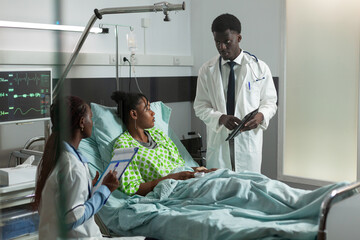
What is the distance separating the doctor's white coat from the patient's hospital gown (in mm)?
213

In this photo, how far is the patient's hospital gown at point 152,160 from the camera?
1599 millimetres

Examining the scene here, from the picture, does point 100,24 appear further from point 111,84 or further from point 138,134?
point 138,134

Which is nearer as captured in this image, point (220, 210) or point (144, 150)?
point (220, 210)

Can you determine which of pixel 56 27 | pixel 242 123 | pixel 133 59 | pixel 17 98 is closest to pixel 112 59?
pixel 133 59

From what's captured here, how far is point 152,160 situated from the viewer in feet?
5.58

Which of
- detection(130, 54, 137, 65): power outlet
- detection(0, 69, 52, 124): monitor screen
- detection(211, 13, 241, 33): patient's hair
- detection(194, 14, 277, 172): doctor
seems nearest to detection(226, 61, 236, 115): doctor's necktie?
detection(194, 14, 277, 172): doctor

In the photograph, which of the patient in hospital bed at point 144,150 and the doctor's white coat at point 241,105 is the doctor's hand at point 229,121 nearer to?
the doctor's white coat at point 241,105

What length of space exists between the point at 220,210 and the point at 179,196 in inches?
8.4

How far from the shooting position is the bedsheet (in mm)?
1249

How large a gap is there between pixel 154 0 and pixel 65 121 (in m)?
0.83

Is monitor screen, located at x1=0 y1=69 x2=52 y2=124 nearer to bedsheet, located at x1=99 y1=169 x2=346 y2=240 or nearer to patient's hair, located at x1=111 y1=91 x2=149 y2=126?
patient's hair, located at x1=111 y1=91 x2=149 y2=126

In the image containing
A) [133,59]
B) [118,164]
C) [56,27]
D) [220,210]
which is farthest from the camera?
[133,59]

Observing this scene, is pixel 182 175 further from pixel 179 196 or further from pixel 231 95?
pixel 231 95

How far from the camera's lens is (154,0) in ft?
4.59
